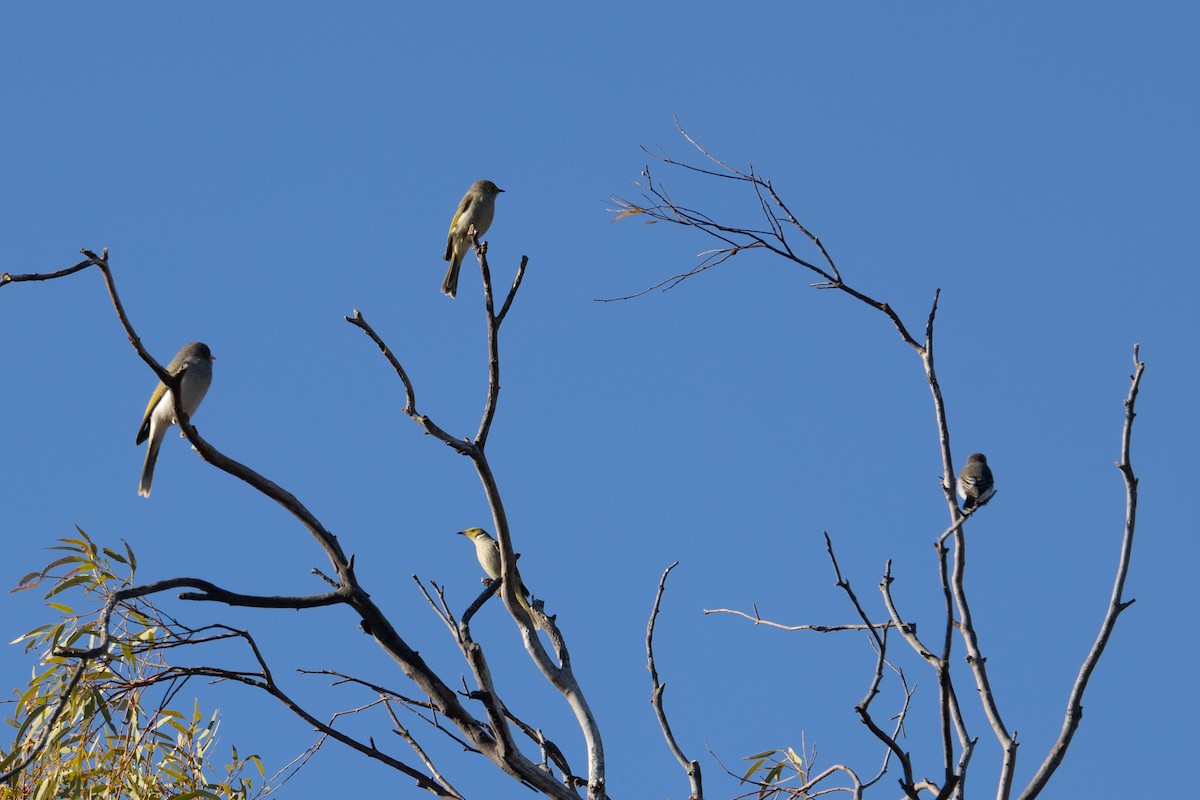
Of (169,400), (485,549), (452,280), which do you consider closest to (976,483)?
(485,549)

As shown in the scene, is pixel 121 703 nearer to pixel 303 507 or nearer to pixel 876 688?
pixel 303 507

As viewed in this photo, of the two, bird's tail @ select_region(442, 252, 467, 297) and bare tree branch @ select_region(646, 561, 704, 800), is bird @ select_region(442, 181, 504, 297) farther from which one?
bare tree branch @ select_region(646, 561, 704, 800)

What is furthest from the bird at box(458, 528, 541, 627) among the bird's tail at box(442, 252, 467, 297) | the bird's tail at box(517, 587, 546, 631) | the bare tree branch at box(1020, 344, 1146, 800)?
the bare tree branch at box(1020, 344, 1146, 800)

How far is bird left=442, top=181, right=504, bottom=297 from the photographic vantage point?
408 inches

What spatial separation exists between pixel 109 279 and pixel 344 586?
1.15 m

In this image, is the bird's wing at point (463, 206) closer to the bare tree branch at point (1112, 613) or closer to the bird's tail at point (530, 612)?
the bird's tail at point (530, 612)

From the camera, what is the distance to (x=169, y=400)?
7.02m

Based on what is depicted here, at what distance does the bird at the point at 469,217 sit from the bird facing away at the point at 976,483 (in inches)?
165

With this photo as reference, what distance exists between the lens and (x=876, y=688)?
9.83ft

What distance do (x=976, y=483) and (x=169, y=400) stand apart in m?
5.78

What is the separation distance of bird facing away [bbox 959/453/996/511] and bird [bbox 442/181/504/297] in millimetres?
4189

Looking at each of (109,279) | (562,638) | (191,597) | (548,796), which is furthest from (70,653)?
(562,638)

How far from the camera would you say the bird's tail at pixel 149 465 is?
23.9 feet

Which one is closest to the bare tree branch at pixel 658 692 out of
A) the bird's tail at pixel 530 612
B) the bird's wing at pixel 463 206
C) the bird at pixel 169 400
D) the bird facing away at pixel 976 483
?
the bird's tail at pixel 530 612
